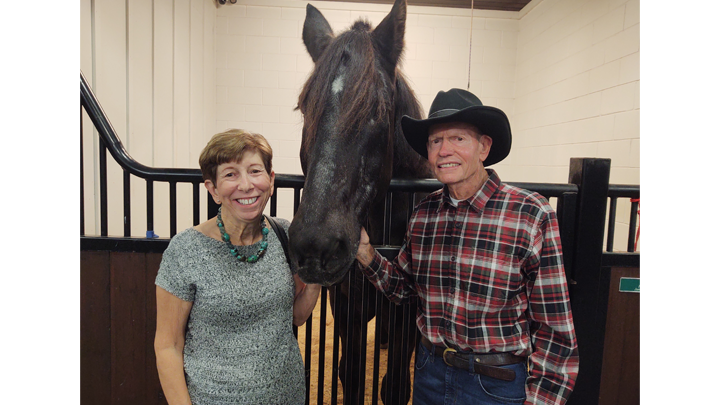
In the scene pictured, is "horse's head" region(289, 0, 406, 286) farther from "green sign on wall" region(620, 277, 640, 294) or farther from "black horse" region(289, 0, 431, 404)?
"green sign on wall" region(620, 277, 640, 294)

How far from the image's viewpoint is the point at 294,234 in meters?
1.00

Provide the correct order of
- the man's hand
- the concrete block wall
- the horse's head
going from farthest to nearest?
the concrete block wall, the man's hand, the horse's head

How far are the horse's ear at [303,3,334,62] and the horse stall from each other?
26.1 inches

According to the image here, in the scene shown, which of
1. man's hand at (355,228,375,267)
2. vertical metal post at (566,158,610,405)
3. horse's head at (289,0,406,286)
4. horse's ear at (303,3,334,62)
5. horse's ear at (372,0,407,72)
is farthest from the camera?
horse's ear at (303,3,334,62)

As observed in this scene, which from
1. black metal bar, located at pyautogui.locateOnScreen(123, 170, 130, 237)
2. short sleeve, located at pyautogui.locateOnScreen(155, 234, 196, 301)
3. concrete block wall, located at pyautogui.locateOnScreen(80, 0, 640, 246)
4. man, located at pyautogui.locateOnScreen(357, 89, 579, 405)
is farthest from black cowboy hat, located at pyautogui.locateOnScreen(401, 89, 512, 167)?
concrete block wall, located at pyautogui.locateOnScreen(80, 0, 640, 246)

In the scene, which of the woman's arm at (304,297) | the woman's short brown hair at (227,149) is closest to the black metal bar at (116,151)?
the woman's short brown hair at (227,149)

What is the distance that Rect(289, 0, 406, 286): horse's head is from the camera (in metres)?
1.00

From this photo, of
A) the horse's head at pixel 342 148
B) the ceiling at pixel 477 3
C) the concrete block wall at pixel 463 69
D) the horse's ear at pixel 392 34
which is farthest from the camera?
the ceiling at pixel 477 3

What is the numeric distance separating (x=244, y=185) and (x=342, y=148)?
36 centimetres

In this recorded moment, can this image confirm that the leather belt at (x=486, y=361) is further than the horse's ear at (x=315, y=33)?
No

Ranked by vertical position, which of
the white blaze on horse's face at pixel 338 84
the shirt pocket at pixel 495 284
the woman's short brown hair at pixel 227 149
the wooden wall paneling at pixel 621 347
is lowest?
the wooden wall paneling at pixel 621 347

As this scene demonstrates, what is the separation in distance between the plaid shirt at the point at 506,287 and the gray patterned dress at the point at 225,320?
56cm

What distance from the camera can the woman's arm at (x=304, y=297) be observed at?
1.23 metres

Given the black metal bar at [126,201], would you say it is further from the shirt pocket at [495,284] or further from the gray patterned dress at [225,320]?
the shirt pocket at [495,284]
